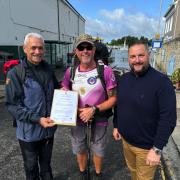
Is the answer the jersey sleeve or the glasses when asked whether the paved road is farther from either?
the glasses

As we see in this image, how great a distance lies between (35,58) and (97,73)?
0.73 m

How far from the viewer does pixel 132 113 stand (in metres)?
2.47

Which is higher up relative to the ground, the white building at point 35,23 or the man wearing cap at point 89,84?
the white building at point 35,23

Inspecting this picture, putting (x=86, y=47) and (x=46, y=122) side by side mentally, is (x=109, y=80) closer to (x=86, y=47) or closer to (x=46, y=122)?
(x=86, y=47)

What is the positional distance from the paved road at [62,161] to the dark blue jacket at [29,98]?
123cm

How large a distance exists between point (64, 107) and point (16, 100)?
0.53 metres

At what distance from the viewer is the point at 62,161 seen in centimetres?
419

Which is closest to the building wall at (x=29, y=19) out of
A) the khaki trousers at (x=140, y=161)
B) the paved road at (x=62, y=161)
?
the paved road at (x=62, y=161)

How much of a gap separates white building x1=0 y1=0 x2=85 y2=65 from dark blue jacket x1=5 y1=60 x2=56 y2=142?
1038 cm

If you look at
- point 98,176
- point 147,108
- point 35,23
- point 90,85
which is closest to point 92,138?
point 98,176

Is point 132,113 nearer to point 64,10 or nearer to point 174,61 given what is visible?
point 174,61

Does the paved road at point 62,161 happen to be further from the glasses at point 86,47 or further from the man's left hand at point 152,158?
the glasses at point 86,47

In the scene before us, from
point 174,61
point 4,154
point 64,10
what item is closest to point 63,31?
point 64,10

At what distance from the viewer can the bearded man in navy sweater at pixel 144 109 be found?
88.6 inches
